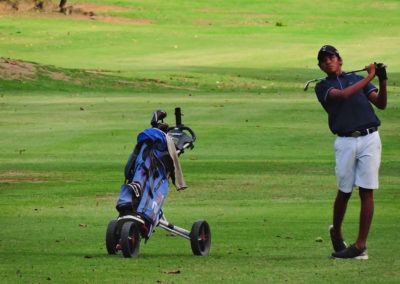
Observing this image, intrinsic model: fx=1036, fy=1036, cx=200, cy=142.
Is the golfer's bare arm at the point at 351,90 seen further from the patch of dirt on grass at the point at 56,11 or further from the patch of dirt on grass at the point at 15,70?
the patch of dirt on grass at the point at 56,11

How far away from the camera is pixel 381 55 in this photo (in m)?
52.3

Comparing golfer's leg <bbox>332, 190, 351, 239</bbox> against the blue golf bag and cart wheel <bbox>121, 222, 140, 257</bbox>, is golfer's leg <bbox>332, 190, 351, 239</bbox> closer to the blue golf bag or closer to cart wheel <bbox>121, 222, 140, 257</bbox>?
the blue golf bag

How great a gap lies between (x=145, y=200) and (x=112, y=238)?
47 cm

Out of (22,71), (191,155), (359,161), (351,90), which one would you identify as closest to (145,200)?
(359,161)

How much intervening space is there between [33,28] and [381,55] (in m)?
24.1

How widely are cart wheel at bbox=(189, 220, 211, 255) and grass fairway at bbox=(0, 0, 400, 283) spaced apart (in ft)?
0.70

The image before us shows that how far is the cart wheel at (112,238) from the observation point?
9305mm

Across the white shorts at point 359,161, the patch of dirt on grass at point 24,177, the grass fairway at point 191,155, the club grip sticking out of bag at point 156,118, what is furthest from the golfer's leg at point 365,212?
the patch of dirt on grass at point 24,177

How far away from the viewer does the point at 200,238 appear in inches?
384

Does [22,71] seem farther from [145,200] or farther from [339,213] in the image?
[339,213]

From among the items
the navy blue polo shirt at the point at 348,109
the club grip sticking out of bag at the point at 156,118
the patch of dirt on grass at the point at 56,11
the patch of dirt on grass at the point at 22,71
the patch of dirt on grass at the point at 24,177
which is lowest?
the patch of dirt on grass at the point at 24,177

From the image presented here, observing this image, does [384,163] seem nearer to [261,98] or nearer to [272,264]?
[272,264]

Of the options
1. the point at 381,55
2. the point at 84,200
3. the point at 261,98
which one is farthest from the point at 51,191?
the point at 381,55

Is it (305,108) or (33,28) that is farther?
(33,28)
